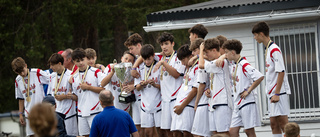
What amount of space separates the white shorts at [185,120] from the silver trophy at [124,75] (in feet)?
4.51

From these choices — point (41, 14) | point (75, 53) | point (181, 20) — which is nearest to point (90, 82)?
point (75, 53)

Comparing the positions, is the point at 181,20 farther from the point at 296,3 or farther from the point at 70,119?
the point at 70,119

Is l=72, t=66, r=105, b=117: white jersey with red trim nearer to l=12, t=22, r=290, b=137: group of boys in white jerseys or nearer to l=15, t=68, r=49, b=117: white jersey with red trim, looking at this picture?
l=12, t=22, r=290, b=137: group of boys in white jerseys

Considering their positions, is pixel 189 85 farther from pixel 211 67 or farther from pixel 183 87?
pixel 211 67

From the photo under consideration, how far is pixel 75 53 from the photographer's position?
1064 cm

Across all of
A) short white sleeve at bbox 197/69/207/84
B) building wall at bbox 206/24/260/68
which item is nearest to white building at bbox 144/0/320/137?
building wall at bbox 206/24/260/68

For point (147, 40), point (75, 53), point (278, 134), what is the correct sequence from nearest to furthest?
point (278, 134)
point (75, 53)
point (147, 40)

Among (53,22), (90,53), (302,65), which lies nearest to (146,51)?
(90,53)

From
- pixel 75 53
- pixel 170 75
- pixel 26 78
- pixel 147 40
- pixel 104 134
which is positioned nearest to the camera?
pixel 104 134

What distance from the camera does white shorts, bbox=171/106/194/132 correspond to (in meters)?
9.18

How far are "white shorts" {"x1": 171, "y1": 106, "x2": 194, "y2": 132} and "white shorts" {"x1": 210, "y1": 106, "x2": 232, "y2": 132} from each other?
0.78 meters

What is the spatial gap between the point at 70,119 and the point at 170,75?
2.82 metres

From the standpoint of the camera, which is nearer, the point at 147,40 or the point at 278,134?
the point at 278,134

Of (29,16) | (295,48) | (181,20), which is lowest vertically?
(295,48)
